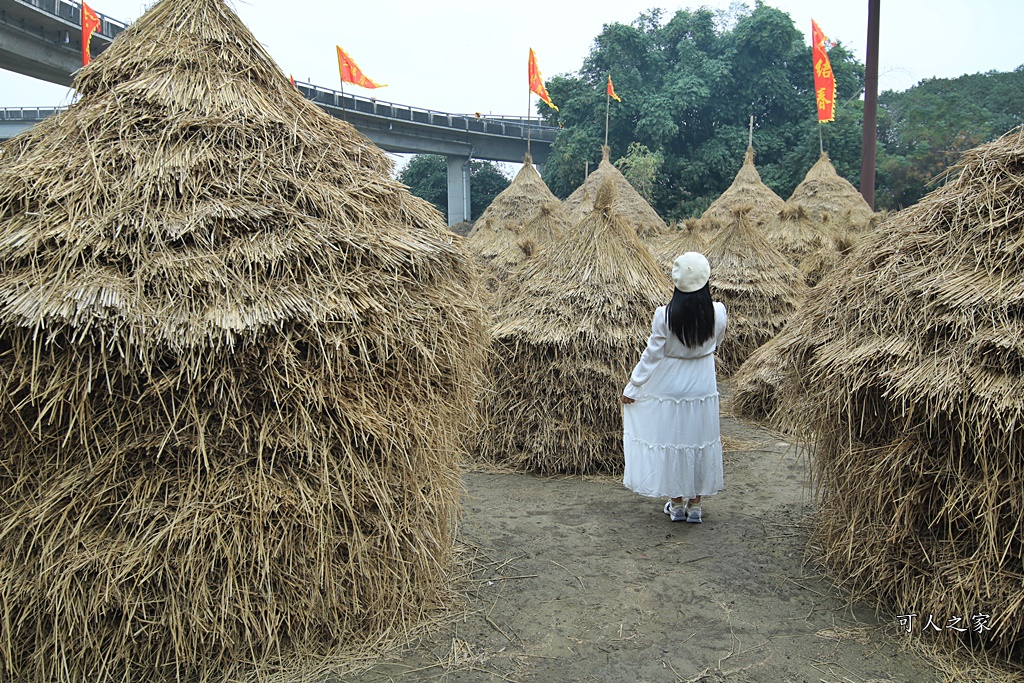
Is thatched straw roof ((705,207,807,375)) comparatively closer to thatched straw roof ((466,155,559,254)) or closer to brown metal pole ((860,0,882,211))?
thatched straw roof ((466,155,559,254))

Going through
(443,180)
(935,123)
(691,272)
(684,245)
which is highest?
(443,180)

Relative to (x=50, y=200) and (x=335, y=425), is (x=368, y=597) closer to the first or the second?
(x=335, y=425)

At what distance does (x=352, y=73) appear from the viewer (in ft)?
56.6

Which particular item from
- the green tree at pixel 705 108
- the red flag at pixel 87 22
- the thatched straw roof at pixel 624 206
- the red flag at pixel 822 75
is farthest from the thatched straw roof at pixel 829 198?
the red flag at pixel 87 22

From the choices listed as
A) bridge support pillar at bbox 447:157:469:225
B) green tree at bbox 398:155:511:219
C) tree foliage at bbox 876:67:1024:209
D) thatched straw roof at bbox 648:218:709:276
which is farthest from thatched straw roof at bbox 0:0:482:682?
green tree at bbox 398:155:511:219

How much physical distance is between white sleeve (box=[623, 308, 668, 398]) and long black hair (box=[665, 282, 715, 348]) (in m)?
0.05

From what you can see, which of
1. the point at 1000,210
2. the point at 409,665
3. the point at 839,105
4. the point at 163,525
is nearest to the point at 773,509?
the point at 1000,210

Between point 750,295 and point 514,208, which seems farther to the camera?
point 514,208

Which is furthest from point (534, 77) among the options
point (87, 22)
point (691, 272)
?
point (691, 272)

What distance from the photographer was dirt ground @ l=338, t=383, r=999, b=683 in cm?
324

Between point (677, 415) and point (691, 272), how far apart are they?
954mm

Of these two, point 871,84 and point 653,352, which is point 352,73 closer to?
point 871,84

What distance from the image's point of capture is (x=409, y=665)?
3.24 metres

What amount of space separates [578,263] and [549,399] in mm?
1305
